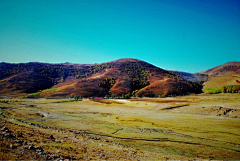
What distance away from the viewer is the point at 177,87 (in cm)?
13375

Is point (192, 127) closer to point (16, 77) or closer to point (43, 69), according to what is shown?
point (16, 77)

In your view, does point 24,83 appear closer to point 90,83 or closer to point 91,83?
point 90,83

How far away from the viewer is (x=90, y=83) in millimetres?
146875

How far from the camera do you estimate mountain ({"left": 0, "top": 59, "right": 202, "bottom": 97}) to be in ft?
428

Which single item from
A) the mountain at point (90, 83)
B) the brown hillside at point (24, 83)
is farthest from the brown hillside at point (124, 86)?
the brown hillside at point (24, 83)

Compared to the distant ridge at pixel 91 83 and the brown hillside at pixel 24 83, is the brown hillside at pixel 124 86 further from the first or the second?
the brown hillside at pixel 24 83

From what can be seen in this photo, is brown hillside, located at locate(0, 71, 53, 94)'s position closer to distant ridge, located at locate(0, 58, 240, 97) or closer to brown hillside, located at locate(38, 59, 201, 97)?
distant ridge, located at locate(0, 58, 240, 97)

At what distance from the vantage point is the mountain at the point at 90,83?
130500 mm

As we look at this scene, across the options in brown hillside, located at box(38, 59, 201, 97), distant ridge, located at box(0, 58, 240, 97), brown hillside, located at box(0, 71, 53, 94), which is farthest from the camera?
brown hillside, located at box(0, 71, 53, 94)

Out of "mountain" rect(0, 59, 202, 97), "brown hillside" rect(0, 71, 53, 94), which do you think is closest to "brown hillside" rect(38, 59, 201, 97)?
"mountain" rect(0, 59, 202, 97)

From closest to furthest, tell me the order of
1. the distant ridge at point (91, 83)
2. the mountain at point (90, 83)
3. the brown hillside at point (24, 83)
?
the distant ridge at point (91, 83)
the mountain at point (90, 83)
the brown hillside at point (24, 83)

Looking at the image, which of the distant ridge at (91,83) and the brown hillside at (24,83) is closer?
the distant ridge at (91,83)

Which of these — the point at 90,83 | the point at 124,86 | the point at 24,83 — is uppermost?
the point at 90,83

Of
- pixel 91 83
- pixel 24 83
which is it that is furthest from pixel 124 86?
pixel 24 83
